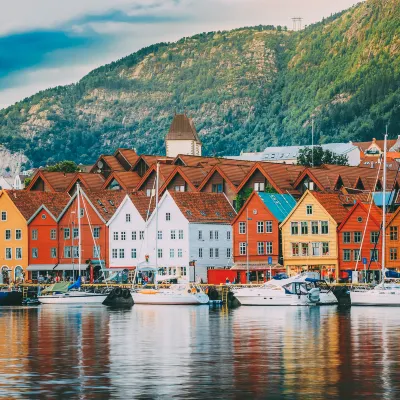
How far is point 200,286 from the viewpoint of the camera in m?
138

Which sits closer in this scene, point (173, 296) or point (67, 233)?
point (173, 296)

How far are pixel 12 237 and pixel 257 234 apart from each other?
128 ft

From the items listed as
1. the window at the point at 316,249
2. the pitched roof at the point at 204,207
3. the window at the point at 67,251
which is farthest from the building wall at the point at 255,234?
A: the window at the point at 67,251

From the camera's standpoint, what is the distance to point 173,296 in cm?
12525

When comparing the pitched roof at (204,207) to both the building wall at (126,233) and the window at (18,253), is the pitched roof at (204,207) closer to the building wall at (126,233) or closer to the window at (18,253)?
the building wall at (126,233)

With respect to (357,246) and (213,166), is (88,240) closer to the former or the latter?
(213,166)

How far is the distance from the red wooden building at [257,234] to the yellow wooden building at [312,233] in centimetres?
196

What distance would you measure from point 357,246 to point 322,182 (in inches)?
734

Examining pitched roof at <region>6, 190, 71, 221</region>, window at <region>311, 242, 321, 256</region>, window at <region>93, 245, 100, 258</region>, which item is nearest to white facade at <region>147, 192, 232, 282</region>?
window at <region>93, 245, 100, 258</region>

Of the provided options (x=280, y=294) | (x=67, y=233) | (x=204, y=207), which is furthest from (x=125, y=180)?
(x=280, y=294)

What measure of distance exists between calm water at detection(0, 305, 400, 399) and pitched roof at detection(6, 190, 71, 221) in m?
73.3

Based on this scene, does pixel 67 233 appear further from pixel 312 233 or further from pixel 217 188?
pixel 312 233

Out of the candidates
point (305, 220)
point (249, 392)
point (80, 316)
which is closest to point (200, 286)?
point (305, 220)

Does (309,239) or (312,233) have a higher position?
(312,233)
